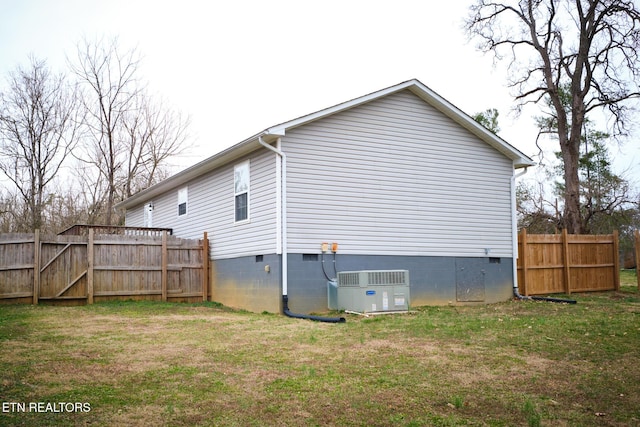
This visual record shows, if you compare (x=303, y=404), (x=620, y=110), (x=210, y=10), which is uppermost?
(x=210, y=10)

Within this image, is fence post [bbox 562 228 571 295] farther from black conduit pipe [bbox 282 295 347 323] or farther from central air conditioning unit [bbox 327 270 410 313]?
black conduit pipe [bbox 282 295 347 323]

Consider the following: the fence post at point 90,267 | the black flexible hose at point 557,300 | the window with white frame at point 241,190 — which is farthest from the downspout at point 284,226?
the black flexible hose at point 557,300

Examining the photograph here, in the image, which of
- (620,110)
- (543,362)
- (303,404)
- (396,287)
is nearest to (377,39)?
(396,287)

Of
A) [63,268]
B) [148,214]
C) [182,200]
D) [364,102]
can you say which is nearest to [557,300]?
[364,102]

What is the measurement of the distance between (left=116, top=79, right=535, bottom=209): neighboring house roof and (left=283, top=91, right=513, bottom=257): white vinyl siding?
208mm

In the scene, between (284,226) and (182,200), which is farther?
(182,200)

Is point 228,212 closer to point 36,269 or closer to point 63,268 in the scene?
point 63,268

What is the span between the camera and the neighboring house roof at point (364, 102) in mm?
12875

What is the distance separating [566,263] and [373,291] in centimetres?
849

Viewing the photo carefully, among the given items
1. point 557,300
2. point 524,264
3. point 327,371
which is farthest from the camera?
point 524,264

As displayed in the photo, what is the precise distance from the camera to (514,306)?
13742 millimetres

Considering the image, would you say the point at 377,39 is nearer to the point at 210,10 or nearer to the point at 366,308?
the point at 210,10

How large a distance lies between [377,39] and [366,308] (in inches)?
379

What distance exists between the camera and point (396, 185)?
14.3 meters
